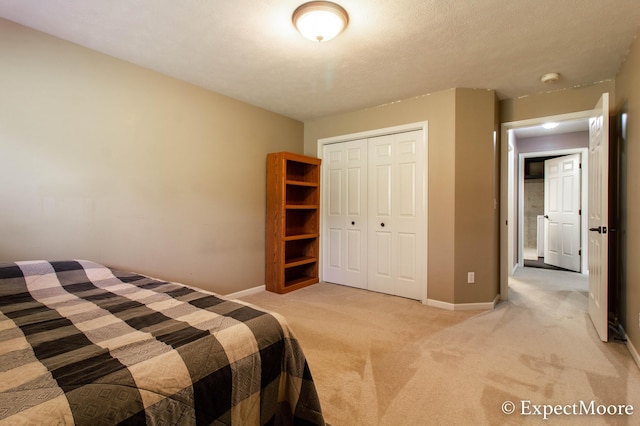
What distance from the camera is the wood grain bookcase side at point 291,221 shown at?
3.66m

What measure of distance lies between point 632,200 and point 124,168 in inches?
159

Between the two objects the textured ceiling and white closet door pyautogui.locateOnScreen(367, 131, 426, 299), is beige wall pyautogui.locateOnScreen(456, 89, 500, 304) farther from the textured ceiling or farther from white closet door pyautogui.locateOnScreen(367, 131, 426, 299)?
white closet door pyautogui.locateOnScreen(367, 131, 426, 299)

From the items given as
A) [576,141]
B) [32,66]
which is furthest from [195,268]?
[576,141]

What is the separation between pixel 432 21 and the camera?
1986 mm

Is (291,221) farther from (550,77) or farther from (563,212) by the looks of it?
(563,212)

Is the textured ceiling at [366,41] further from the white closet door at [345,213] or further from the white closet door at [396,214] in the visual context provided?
the white closet door at [345,213]

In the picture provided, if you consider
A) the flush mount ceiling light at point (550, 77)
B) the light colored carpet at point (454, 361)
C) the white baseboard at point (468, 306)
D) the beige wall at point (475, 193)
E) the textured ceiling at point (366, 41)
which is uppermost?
the textured ceiling at point (366, 41)

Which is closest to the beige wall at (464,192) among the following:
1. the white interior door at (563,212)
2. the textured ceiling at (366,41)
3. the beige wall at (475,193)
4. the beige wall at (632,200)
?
the beige wall at (475,193)

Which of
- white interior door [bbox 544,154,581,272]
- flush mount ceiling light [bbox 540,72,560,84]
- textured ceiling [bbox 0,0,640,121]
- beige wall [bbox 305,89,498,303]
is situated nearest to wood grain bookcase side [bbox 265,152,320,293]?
textured ceiling [bbox 0,0,640,121]

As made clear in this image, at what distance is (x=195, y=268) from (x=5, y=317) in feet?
5.89

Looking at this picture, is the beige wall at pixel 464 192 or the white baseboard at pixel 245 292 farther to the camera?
the white baseboard at pixel 245 292

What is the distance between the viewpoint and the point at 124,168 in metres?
2.56

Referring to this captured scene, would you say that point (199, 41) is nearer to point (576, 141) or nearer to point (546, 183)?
point (576, 141)

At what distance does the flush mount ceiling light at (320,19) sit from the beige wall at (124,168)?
1.61m
